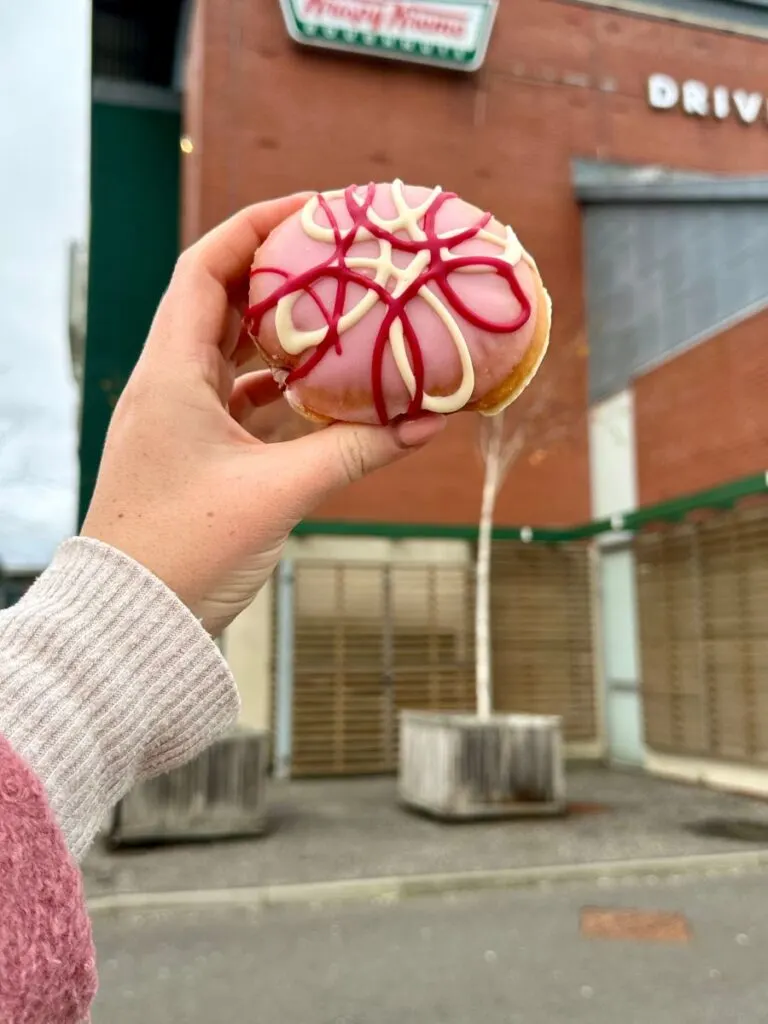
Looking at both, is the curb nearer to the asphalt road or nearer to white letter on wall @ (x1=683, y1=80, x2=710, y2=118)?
the asphalt road

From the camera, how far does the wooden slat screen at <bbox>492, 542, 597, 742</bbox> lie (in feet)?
47.7

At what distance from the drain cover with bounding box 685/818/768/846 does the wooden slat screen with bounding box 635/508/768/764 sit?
1.50 m

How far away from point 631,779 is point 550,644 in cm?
251

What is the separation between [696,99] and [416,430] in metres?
17.1

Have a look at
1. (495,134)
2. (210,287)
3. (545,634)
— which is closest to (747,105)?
(495,134)

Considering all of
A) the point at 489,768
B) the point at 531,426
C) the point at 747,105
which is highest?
the point at 747,105

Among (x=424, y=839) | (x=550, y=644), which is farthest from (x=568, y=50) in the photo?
(x=424, y=839)

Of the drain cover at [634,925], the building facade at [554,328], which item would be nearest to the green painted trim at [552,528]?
the building facade at [554,328]

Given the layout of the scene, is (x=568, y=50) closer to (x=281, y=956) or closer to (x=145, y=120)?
(x=145, y=120)

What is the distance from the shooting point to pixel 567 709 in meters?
14.7

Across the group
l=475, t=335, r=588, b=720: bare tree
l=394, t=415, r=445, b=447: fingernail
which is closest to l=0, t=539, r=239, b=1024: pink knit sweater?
l=394, t=415, r=445, b=447: fingernail

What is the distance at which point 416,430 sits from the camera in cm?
182

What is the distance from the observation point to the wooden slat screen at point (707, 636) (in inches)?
449

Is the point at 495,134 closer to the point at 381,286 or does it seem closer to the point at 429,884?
the point at 429,884
